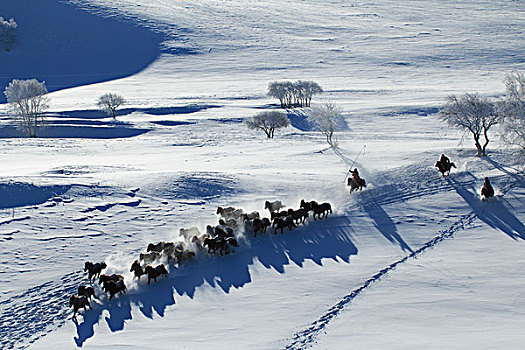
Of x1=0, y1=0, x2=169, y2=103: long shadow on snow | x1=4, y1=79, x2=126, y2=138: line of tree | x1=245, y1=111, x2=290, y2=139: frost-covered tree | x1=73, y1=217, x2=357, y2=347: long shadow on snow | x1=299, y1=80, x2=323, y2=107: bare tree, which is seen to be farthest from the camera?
x1=0, y1=0, x2=169, y2=103: long shadow on snow

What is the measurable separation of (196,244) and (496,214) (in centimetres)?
1079

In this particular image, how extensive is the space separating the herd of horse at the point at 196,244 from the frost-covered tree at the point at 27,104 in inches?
1629

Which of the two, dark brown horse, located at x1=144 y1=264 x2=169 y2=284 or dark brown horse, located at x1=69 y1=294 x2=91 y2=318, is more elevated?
dark brown horse, located at x1=144 y1=264 x2=169 y2=284

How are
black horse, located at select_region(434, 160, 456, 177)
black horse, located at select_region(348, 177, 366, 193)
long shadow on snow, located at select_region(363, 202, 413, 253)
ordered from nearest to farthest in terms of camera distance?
1. long shadow on snow, located at select_region(363, 202, 413, 253)
2. black horse, located at select_region(348, 177, 366, 193)
3. black horse, located at select_region(434, 160, 456, 177)

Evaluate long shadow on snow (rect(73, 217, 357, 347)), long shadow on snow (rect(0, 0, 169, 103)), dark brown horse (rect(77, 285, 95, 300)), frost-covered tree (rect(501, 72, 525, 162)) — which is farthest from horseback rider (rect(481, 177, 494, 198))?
long shadow on snow (rect(0, 0, 169, 103))

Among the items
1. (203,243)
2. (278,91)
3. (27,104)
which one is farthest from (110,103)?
(203,243)

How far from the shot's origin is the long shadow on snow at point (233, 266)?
→ 1245cm

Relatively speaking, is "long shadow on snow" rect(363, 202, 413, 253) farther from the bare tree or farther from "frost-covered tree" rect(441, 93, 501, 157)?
the bare tree

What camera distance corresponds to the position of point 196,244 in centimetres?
1548

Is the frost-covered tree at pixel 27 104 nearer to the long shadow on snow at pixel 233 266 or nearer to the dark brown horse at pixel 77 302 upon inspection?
the long shadow on snow at pixel 233 266

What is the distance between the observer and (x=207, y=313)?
12305mm

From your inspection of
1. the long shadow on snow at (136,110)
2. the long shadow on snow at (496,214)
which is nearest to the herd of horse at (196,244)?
the long shadow on snow at (496,214)

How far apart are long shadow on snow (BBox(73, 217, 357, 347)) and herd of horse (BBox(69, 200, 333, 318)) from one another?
27cm

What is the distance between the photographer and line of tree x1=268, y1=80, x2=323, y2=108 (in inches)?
2569
